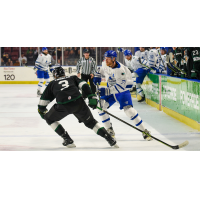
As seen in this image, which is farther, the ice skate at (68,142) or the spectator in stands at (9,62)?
the spectator in stands at (9,62)

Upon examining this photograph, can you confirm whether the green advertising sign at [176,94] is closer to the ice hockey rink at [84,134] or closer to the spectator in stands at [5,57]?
the ice hockey rink at [84,134]

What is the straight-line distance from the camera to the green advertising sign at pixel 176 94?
5.20 metres

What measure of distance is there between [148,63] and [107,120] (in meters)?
3.68

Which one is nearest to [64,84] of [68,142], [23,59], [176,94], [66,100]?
[66,100]

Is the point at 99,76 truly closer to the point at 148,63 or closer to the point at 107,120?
the point at 107,120

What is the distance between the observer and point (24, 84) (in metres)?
14.0

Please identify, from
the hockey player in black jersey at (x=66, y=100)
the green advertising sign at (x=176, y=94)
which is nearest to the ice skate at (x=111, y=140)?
the hockey player in black jersey at (x=66, y=100)

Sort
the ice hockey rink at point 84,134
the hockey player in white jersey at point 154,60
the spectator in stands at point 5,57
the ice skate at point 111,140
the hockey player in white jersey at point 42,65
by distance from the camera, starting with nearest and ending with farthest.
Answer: the ice skate at point 111,140 → the ice hockey rink at point 84,134 → the hockey player in white jersey at point 154,60 → the hockey player in white jersey at point 42,65 → the spectator in stands at point 5,57

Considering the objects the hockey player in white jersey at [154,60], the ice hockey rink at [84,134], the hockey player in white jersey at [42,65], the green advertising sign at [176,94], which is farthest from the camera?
the hockey player in white jersey at [42,65]

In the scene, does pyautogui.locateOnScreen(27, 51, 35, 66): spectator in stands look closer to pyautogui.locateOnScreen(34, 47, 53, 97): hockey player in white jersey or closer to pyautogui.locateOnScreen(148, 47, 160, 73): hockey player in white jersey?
pyautogui.locateOnScreen(34, 47, 53, 97): hockey player in white jersey

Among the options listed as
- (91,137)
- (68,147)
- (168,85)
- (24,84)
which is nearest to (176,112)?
(168,85)

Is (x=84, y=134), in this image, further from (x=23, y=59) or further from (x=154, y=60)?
(x=23, y=59)

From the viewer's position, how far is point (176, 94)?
608cm

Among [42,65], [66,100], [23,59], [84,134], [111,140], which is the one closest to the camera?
[66,100]
